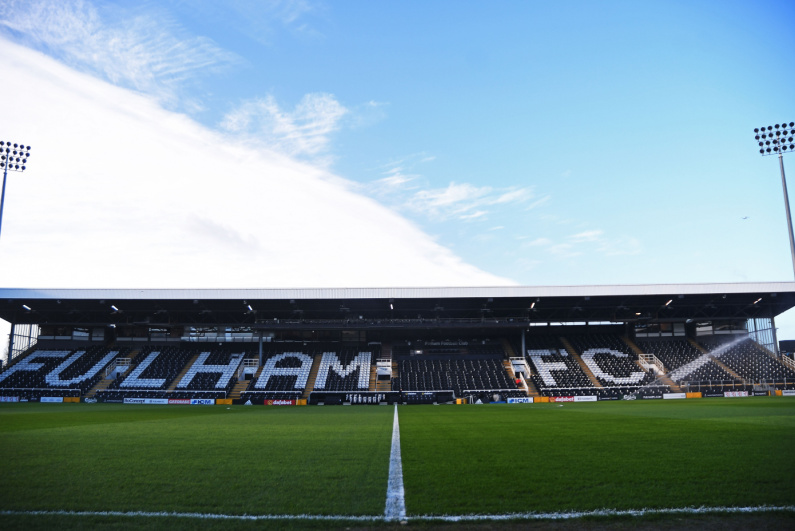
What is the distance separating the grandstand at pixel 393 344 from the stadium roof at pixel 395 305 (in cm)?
14

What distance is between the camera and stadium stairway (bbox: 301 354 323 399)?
46.4 meters

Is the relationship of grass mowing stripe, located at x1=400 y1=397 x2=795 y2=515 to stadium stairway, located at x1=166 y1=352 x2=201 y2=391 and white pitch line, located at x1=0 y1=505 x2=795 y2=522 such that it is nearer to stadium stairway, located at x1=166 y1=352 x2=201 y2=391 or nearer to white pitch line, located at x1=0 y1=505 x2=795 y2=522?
white pitch line, located at x1=0 y1=505 x2=795 y2=522

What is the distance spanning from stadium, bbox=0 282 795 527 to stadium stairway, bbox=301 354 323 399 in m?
0.16

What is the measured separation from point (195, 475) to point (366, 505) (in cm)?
313

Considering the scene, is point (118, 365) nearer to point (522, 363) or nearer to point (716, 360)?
point (522, 363)

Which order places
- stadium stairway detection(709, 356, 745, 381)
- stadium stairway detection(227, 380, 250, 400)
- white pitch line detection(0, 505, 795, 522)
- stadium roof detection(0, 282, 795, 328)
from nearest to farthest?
white pitch line detection(0, 505, 795, 522) < stadium stairway detection(227, 380, 250, 400) < stadium stairway detection(709, 356, 745, 381) < stadium roof detection(0, 282, 795, 328)

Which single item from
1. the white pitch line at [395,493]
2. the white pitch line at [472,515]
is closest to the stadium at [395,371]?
the white pitch line at [395,493]

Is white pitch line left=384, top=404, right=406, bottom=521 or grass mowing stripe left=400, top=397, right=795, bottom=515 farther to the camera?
grass mowing stripe left=400, top=397, right=795, bottom=515

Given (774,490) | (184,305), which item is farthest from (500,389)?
(774,490)

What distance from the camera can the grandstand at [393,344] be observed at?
153 feet

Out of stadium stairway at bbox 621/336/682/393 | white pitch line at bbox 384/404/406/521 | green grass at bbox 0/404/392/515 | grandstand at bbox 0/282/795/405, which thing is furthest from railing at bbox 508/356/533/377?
white pitch line at bbox 384/404/406/521

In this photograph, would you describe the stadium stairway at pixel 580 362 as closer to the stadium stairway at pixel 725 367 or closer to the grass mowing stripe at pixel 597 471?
the stadium stairway at pixel 725 367

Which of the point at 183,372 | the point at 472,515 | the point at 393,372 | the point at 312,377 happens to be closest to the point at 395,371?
the point at 393,372

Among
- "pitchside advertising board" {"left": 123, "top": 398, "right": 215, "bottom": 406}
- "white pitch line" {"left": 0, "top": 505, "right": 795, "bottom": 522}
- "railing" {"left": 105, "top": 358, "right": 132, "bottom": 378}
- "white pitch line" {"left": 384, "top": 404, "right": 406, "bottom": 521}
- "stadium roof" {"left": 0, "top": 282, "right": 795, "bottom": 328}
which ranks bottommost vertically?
"pitchside advertising board" {"left": 123, "top": 398, "right": 215, "bottom": 406}
